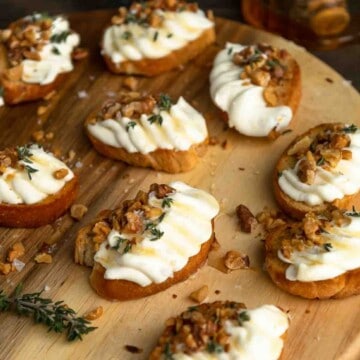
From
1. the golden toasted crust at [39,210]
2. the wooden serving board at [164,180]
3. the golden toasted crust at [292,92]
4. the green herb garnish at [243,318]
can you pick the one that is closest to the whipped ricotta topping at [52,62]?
the wooden serving board at [164,180]

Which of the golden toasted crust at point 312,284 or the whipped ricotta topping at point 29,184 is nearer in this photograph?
the golden toasted crust at point 312,284

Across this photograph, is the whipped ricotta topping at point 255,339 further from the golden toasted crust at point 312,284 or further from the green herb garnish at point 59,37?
the green herb garnish at point 59,37

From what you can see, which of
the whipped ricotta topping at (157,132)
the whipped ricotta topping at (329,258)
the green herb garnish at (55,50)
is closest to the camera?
the whipped ricotta topping at (329,258)

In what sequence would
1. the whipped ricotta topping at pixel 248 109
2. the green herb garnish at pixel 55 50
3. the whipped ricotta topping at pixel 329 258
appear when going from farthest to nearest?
1. the green herb garnish at pixel 55 50
2. the whipped ricotta topping at pixel 248 109
3. the whipped ricotta topping at pixel 329 258

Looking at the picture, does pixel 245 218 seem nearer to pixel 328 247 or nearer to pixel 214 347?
pixel 328 247

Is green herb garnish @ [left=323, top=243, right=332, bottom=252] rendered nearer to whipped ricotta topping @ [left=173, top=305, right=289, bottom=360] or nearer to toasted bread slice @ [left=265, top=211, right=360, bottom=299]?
toasted bread slice @ [left=265, top=211, right=360, bottom=299]

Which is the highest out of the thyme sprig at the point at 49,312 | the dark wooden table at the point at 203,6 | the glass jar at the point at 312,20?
the thyme sprig at the point at 49,312
